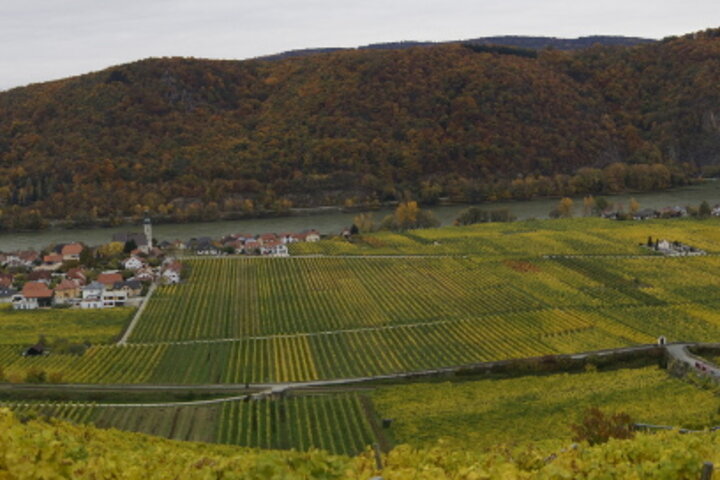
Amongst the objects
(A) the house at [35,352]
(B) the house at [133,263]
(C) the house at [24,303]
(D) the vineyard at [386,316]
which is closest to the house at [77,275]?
(C) the house at [24,303]

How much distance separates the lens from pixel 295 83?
9538 centimetres

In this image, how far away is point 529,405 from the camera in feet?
68.7

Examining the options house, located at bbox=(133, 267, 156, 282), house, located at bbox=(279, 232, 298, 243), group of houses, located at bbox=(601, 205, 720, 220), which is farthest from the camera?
group of houses, located at bbox=(601, 205, 720, 220)

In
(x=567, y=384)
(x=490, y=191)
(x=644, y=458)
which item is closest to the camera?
(x=644, y=458)

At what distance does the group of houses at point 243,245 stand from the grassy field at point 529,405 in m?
24.7

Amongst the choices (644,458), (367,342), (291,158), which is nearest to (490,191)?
(291,158)

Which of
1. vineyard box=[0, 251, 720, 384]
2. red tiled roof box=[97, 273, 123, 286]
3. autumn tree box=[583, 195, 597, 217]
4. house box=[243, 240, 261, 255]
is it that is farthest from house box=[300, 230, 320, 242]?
autumn tree box=[583, 195, 597, 217]

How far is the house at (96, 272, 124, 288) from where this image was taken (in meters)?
37.1

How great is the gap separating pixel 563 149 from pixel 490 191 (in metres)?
16.6

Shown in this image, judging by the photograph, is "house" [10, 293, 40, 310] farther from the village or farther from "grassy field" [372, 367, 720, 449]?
"grassy field" [372, 367, 720, 449]

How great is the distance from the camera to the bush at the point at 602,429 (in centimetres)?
1416

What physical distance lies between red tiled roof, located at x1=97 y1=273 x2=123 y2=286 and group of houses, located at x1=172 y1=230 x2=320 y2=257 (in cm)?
944

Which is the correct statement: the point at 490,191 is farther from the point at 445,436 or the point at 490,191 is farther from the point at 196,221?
the point at 445,436

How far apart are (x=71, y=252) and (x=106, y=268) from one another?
17.1ft
